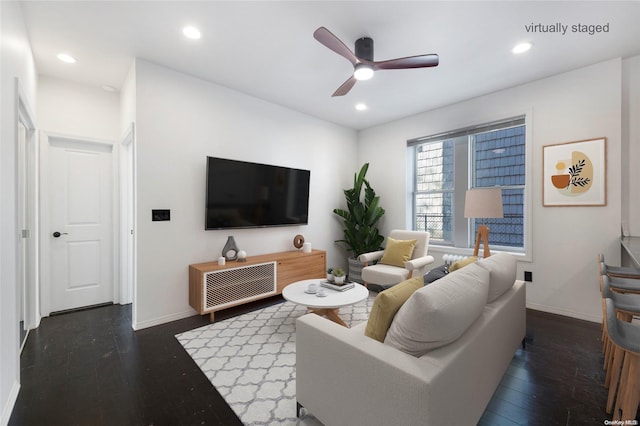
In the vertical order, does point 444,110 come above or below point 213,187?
above

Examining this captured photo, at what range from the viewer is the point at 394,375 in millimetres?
1111

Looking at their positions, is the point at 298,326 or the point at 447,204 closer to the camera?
the point at 298,326

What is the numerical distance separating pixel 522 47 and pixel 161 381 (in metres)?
4.24

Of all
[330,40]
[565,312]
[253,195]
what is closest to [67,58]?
[253,195]

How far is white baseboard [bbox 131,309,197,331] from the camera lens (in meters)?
2.84

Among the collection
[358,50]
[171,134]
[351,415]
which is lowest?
[351,415]

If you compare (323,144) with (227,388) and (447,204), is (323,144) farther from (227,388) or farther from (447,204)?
(227,388)

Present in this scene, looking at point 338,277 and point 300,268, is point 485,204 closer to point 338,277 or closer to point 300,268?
point 338,277

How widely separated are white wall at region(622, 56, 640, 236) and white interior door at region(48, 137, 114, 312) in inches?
234

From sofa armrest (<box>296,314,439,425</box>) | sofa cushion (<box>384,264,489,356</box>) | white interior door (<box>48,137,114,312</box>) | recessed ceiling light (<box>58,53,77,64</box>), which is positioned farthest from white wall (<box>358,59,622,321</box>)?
white interior door (<box>48,137,114,312</box>)

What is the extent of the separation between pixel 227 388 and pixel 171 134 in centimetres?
262

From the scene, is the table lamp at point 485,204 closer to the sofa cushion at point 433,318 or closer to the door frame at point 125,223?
the sofa cushion at point 433,318

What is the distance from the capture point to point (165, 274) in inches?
119

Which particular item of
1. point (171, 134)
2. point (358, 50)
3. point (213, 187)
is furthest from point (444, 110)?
point (171, 134)
